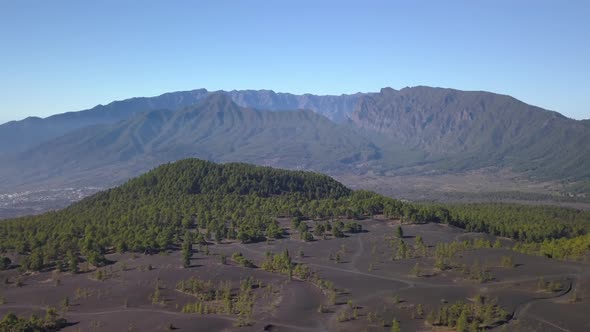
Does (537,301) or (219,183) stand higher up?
(219,183)

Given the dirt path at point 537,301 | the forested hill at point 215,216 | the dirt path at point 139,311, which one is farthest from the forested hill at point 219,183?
the dirt path at point 537,301

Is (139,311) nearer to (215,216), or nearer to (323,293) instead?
(323,293)

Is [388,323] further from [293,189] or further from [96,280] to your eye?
[293,189]

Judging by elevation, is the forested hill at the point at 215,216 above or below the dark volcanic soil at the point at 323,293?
above

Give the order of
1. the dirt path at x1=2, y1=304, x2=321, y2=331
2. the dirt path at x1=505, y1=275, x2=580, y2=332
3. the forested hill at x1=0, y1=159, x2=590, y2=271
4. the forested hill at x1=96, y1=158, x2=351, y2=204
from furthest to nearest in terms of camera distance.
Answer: the forested hill at x1=96, y1=158, x2=351, y2=204, the forested hill at x1=0, y1=159, x2=590, y2=271, the dirt path at x1=2, y1=304, x2=321, y2=331, the dirt path at x1=505, y1=275, x2=580, y2=332

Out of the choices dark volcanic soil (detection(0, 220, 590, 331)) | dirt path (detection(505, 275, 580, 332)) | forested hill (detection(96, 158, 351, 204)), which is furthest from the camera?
forested hill (detection(96, 158, 351, 204))

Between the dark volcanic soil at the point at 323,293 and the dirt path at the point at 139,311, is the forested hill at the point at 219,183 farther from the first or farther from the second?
the dirt path at the point at 139,311

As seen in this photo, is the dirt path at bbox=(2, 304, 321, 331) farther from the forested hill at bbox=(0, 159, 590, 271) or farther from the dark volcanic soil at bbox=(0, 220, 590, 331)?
the forested hill at bbox=(0, 159, 590, 271)

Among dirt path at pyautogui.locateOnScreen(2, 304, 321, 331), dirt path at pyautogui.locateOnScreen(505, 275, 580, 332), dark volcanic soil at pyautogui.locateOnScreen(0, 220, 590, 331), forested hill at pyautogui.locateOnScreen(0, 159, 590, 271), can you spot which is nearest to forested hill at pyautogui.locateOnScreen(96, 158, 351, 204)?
forested hill at pyautogui.locateOnScreen(0, 159, 590, 271)

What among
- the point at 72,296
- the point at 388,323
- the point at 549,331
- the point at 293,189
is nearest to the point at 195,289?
the point at 72,296

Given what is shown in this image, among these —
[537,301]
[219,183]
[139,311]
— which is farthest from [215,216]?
[537,301]

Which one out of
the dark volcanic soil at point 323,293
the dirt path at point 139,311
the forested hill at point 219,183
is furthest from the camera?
the forested hill at point 219,183

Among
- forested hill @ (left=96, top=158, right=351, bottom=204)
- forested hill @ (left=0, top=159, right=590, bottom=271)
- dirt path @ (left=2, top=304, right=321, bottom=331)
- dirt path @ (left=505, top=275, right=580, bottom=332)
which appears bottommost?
dirt path @ (left=2, top=304, right=321, bottom=331)

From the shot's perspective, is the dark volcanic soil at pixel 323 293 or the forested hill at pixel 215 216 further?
the forested hill at pixel 215 216
